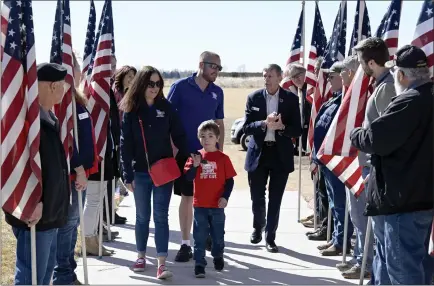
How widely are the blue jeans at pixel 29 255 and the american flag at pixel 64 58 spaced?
0.88 meters

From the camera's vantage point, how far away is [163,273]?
6.38 meters

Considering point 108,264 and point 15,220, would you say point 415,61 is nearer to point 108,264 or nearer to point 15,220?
point 15,220

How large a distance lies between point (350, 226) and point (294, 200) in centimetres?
392

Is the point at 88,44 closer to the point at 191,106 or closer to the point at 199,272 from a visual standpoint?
the point at 191,106

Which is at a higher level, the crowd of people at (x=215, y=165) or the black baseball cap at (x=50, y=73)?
the black baseball cap at (x=50, y=73)

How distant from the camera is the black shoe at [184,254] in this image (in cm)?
715

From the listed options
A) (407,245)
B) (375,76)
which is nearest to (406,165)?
(407,245)

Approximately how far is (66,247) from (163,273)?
3.35ft

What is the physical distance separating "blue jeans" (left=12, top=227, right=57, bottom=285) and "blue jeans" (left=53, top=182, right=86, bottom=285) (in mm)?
1229

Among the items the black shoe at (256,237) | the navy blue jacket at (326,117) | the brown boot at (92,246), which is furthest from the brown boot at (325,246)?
the brown boot at (92,246)

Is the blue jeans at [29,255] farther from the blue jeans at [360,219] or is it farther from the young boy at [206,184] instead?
the blue jeans at [360,219]

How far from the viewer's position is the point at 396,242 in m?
4.60

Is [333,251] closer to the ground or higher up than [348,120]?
closer to the ground

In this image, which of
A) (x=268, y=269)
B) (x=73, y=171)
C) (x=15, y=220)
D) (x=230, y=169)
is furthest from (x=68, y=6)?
(x=268, y=269)
